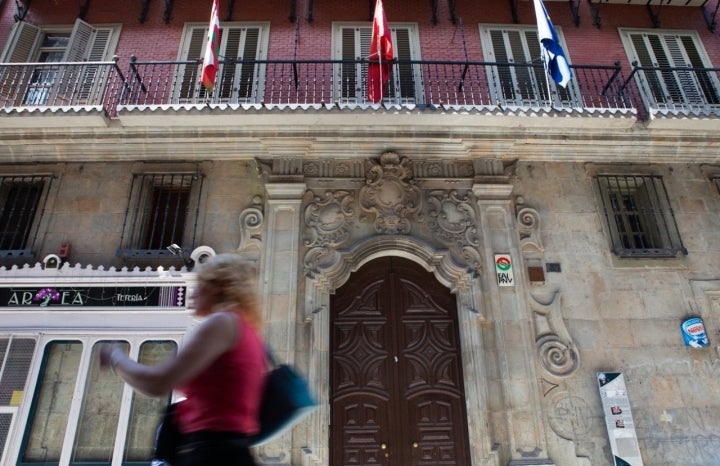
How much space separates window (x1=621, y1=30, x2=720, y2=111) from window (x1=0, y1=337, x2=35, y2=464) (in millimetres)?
11437

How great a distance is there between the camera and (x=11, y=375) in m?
6.57

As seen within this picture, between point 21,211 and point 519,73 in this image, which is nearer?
point 21,211

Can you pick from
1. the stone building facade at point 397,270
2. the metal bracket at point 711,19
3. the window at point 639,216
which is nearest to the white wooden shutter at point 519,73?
the stone building facade at point 397,270

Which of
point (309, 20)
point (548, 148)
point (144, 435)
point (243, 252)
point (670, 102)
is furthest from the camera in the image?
point (309, 20)

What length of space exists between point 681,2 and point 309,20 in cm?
812

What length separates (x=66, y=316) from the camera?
22.4 feet

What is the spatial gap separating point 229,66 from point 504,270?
21.6 ft

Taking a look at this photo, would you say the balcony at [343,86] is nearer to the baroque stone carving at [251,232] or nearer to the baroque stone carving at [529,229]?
the baroque stone carving at [529,229]

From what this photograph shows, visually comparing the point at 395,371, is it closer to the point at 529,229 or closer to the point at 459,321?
the point at 459,321

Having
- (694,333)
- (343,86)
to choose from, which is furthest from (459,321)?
(343,86)

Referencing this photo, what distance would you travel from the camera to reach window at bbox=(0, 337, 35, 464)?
6348mm

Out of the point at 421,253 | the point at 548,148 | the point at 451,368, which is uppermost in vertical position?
the point at 548,148

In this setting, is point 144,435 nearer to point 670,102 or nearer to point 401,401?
point 401,401

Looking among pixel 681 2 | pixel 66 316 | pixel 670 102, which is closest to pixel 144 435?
pixel 66 316
